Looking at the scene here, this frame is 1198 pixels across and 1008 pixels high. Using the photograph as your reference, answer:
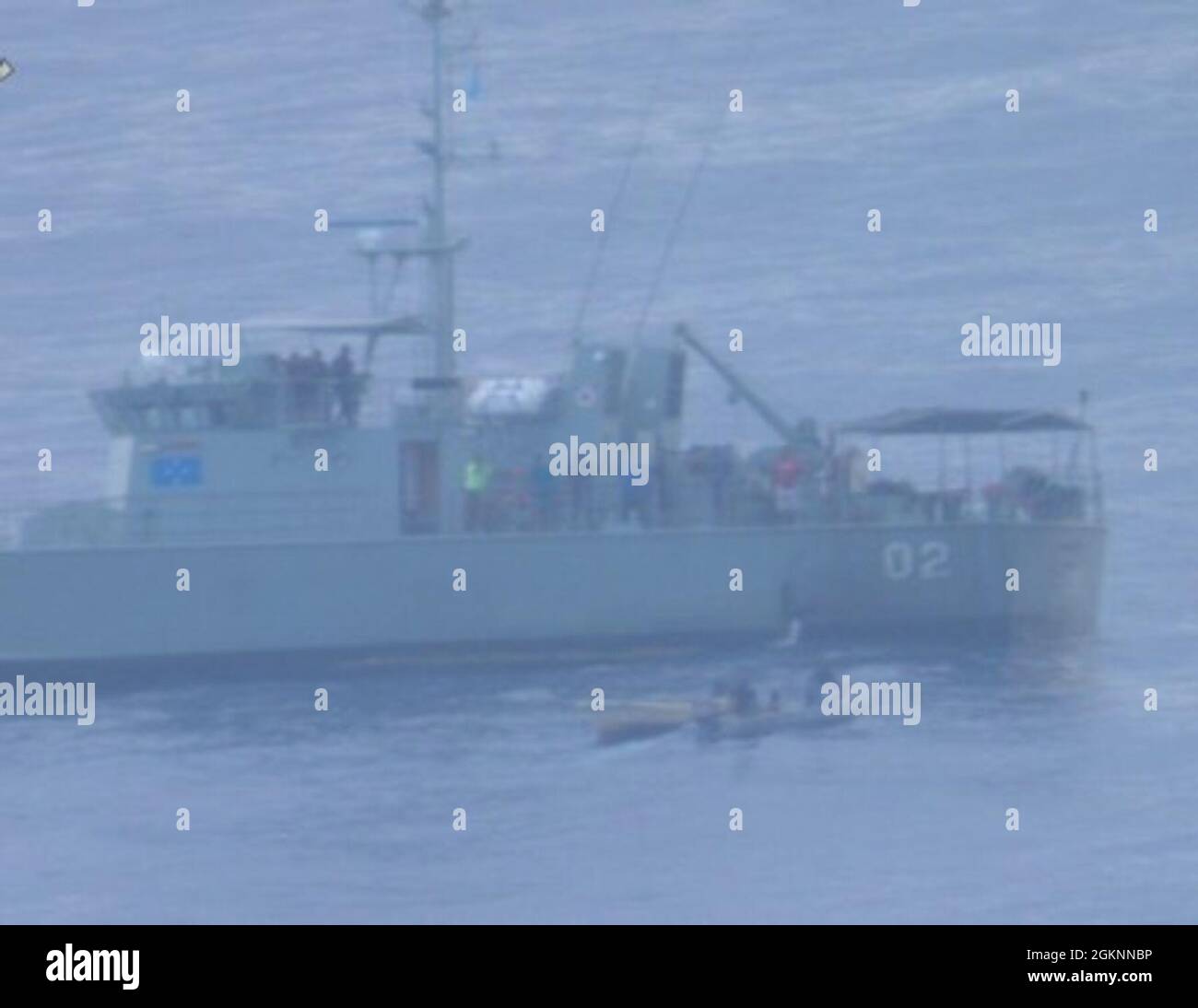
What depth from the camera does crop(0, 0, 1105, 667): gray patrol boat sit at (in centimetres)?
3406

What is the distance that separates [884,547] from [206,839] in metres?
8.75

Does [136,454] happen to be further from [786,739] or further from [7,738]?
[786,739]

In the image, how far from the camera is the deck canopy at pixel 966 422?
1337 inches

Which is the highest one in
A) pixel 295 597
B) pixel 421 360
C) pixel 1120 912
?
pixel 421 360

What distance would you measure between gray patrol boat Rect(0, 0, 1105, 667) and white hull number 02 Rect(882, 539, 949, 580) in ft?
0.06

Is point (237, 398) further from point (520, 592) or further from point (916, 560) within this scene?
point (916, 560)

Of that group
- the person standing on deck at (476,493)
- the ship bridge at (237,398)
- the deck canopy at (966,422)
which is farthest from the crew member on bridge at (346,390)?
the deck canopy at (966,422)

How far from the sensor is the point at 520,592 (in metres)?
34.3

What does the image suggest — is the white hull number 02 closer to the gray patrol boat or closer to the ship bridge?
the gray patrol boat

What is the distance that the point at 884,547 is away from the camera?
34.8 metres

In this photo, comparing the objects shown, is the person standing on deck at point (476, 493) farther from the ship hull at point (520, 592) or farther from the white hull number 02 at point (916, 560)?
the white hull number 02 at point (916, 560)

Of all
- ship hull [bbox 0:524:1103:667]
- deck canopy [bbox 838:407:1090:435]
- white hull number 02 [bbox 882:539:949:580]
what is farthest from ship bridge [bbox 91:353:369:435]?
white hull number 02 [bbox 882:539:949:580]

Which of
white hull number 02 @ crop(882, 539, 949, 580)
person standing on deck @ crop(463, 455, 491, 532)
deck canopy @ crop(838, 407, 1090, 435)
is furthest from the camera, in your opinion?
white hull number 02 @ crop(882, 539, 949, 580)
